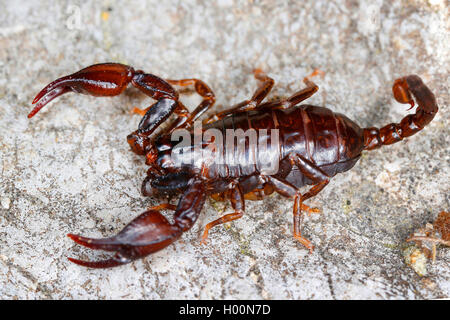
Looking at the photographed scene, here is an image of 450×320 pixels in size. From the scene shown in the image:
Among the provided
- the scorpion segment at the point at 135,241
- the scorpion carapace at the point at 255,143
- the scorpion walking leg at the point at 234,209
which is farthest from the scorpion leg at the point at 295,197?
the scorpion segment at the point at 135,241

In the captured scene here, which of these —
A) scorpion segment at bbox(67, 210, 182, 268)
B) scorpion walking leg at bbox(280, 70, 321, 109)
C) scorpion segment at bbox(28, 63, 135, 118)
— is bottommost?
scorpion segment at bbox(67, 210, 182, 268)

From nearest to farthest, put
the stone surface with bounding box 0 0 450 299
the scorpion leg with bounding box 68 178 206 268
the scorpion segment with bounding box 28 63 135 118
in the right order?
the scorpion leg with bounding box 68 178 206 268 → the stone surface with bounding box 0 0 450 299 → the scorpion segment with bounding box 28 63 135 118

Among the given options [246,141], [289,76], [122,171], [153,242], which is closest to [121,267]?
[153,242]

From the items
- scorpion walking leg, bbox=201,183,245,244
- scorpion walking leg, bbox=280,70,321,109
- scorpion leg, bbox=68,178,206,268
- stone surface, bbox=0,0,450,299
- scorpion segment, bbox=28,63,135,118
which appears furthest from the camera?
scorpion walking leg, bbox=280,70,321,109

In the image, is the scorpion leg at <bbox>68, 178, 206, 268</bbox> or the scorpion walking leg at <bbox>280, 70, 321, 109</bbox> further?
the scorpion walking leg at <bbox>280, 70, 321, 109</bbox>

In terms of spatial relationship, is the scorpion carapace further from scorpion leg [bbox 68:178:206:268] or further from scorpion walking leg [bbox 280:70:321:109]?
scorpion leg [bbox 68:178:206:268]

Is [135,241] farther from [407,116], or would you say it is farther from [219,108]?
[407,116]

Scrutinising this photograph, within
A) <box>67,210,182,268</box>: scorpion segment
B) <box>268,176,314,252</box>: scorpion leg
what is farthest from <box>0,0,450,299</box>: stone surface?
<box>67,210,182,268</box>: scorpion segment

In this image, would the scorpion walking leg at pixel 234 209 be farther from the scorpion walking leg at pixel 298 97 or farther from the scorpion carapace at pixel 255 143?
the scorpion walking leg at pixel 298 97
